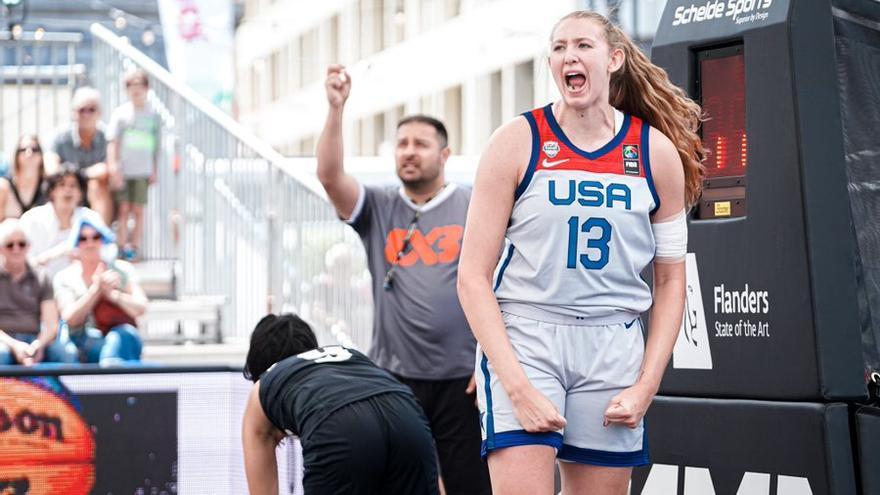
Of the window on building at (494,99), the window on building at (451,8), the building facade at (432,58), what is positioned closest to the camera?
the building facade at (432,58)

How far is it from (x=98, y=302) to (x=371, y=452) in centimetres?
572

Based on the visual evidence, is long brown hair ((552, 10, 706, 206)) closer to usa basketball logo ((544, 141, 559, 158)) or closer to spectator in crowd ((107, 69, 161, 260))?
usa basketball logo ((544, 141, 559, 158))

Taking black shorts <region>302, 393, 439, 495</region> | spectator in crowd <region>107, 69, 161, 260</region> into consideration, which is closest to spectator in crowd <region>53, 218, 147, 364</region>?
spectator in crowd <region>107, 69, 161, 260</region>

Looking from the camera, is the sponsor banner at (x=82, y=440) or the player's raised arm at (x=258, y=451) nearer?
the player's raised arm at (x=258, y=451)

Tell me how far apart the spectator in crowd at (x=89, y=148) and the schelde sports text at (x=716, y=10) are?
818 cm

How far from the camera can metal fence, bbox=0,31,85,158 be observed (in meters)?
15.2

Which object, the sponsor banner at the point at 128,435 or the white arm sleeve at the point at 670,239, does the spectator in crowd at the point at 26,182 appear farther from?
the white arm sleeve at the point at 670,239

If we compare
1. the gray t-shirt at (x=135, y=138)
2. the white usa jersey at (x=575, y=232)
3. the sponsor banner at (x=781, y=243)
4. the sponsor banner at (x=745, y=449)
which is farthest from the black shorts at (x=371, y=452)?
the gray t-shirt at (x=135, y=138)

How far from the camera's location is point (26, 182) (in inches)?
472

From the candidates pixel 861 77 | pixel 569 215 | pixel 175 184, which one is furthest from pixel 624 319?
pixel 175 184

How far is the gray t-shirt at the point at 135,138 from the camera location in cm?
1330

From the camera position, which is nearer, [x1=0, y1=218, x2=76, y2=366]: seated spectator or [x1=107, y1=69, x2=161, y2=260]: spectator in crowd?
[x1=0, y1=218, x2=76, y2=366]: seated spectator

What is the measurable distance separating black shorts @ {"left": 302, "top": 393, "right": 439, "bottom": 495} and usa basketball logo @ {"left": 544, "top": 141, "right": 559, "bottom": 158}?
144 centimetres

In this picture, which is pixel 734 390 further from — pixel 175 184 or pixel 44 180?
pixel 175 184
